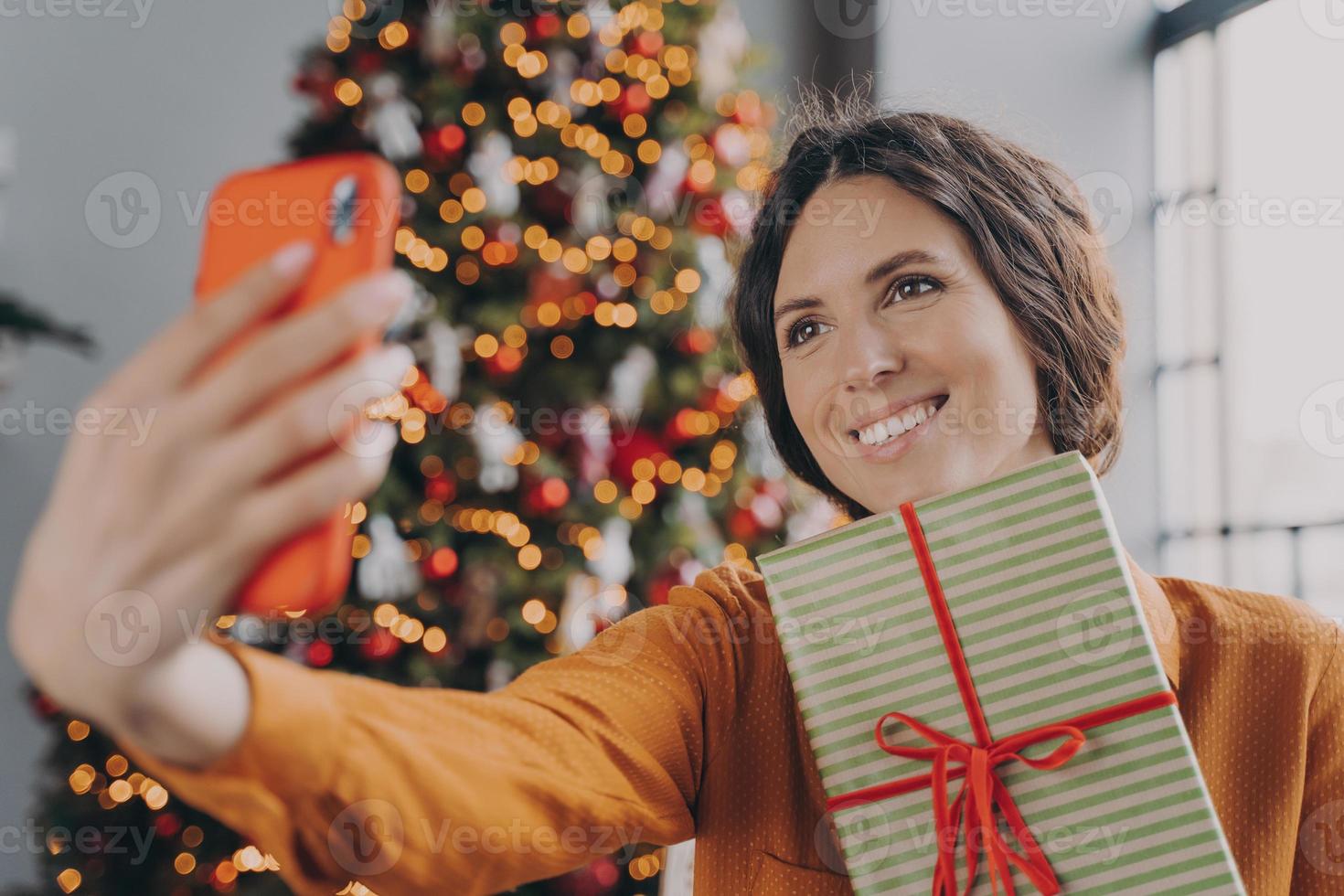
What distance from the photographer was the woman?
43 cm

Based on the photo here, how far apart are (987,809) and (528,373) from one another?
6.42ft

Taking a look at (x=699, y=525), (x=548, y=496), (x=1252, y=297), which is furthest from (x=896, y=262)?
(x=1252, y=297)

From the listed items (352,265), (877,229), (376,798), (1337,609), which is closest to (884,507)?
(877,229)

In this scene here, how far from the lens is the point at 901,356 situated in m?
1.13

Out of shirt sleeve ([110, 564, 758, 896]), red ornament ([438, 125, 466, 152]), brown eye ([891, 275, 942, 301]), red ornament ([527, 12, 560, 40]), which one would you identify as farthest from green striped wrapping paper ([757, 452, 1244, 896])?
red ornament ([527, 12, 560, 40])

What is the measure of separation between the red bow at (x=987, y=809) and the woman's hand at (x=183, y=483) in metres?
0.57

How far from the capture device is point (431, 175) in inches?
104

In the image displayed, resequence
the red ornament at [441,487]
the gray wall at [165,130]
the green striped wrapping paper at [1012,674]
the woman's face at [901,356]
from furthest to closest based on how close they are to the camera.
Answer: the gray wall at [165,130], the red ornament at [441,487], the woman's face at [901,356], the green striped wrapping paper at [1012,674]

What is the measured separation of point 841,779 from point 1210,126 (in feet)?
10.2

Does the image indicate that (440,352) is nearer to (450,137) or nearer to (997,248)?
(450,137)

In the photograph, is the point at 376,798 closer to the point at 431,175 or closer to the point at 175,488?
the point at 175,488

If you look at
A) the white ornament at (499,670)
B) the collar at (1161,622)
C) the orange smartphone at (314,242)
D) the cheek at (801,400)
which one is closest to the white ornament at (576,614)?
the white ornament at (499,670)

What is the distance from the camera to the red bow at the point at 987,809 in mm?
807

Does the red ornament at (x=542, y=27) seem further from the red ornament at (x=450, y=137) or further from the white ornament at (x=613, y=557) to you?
the white ornament at (x=613, y=557)
